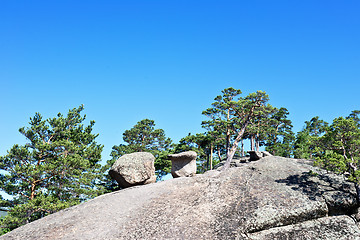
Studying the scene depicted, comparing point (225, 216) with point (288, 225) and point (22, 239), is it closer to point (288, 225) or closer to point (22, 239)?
point (288, 225)

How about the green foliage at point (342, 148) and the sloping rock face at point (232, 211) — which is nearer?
the sloping rock face at point (232, 211)

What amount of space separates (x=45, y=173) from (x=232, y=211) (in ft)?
68.2

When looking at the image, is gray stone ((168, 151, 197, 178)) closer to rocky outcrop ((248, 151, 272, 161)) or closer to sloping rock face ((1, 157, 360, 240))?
sloping rock face ((1, 157, 360, 240))

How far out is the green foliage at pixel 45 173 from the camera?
22.1 meters

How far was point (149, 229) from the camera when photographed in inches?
399

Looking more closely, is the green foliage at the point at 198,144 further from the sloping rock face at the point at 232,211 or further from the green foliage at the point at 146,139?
the sloping rock face at the point at 232,211

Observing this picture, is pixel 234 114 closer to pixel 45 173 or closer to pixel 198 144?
pixel 198 144

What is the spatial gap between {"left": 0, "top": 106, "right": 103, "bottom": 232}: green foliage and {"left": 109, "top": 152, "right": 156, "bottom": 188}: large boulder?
677cm

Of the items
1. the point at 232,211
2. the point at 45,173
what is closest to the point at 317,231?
the point at 232,211

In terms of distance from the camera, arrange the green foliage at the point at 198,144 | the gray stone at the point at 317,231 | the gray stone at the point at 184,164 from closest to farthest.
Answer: the gray stone at the point at 317,231 < the gray stone at the point at 184,164 < the green foliage at the point at 198,144

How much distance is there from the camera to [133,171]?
19.6 m

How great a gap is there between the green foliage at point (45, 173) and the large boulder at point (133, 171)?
22.2ft

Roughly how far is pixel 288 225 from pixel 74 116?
1062 inches

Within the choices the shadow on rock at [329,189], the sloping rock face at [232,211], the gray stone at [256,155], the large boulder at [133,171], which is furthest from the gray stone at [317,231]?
the gray stone at [256,155]
